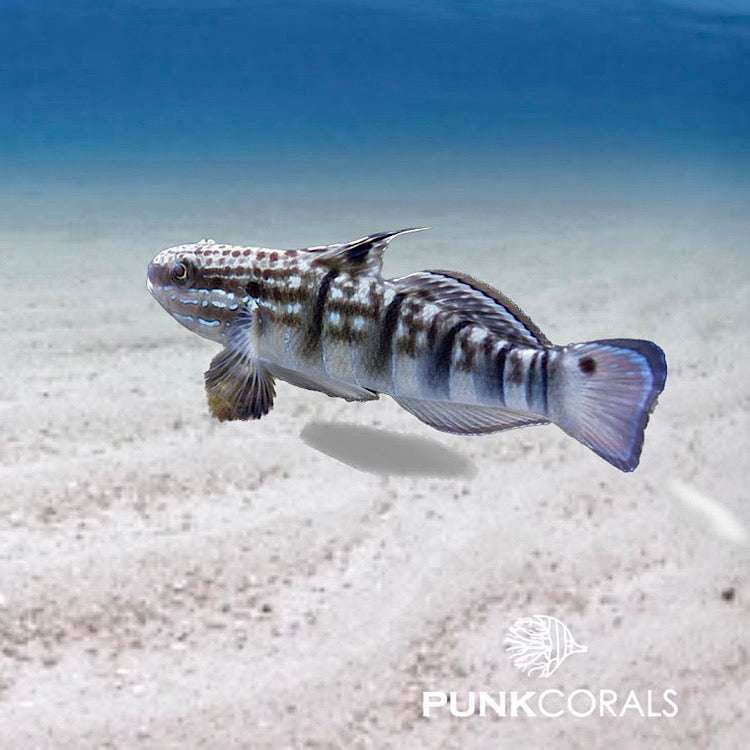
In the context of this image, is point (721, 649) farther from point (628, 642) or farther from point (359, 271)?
point (359, 271)

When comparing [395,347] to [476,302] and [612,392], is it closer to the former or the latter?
[476,302]

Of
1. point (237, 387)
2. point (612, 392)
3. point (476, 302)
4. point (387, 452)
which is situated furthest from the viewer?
point (387, 452)

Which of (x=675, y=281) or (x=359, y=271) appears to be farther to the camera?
(x=675, y=281)

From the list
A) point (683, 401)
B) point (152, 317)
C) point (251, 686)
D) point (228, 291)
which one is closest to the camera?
point (251, 686)

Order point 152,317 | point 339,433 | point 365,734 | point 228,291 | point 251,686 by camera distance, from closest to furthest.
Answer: point 365,734 → point 251,686 → point 228,291 → point 339,433 → point 152,317

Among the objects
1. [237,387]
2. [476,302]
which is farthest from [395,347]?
[237,387]

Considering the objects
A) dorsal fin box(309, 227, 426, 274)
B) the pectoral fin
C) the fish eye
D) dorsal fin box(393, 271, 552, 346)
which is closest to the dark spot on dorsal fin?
dorsal fin box(393, 271, 552, 346)

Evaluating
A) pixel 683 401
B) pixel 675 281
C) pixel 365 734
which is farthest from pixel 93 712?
pixel 675 281
